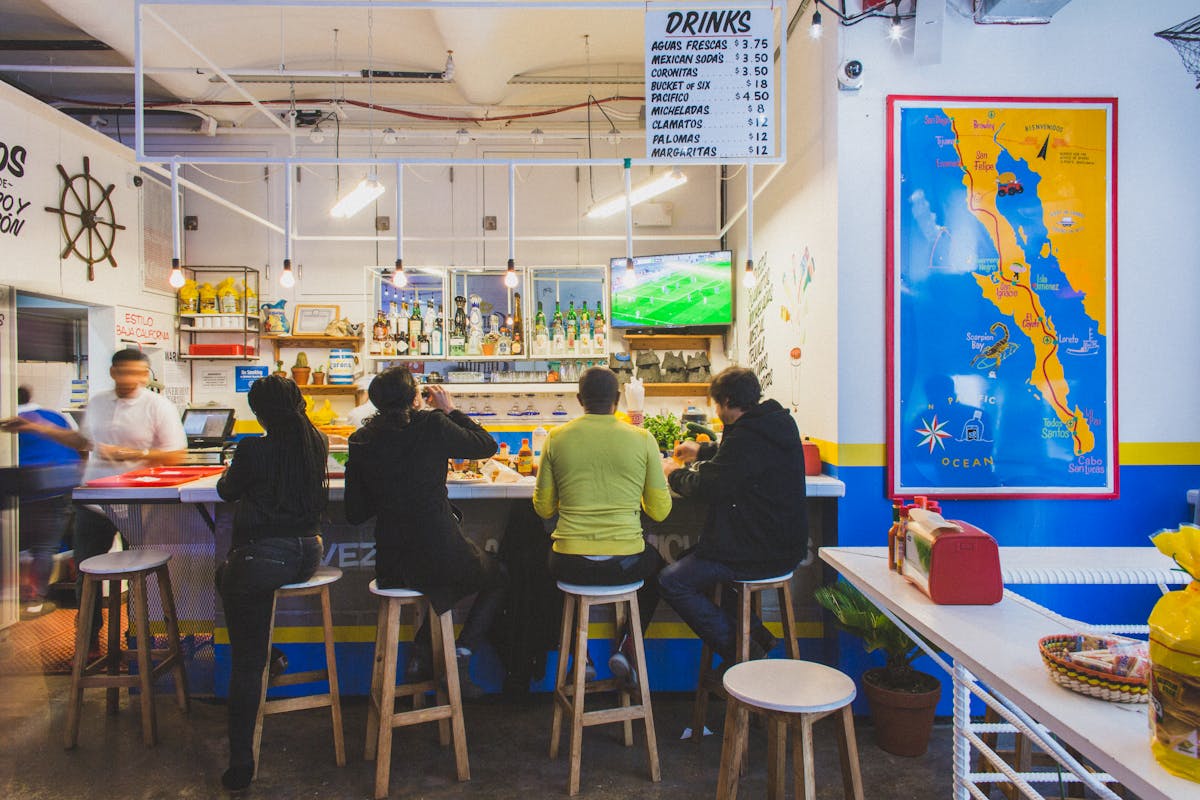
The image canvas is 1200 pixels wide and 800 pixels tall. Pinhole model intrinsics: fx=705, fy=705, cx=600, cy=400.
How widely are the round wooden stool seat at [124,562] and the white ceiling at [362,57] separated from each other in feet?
10.4

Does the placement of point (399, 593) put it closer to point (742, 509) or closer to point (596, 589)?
point (596, 589)

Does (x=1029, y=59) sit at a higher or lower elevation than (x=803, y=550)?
higher

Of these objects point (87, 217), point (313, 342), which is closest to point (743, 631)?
point (313, 342)

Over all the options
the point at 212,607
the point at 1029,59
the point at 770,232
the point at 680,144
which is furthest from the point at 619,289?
the point at 212,607

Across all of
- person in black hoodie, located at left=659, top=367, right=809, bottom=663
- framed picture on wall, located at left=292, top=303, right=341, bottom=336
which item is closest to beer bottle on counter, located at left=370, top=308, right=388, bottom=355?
framed picture on wall, located at left=292, top=303, right=341, bottom=336

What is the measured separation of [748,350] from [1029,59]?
9.27ft

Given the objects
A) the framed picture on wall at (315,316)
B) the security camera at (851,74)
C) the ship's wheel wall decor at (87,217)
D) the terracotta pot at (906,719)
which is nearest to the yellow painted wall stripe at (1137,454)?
the terracotta pot at (906,719)

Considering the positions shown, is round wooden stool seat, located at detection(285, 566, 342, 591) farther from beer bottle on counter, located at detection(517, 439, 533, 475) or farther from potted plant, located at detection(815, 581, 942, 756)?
potted plant, located at detection(815, 581, 942, 756)

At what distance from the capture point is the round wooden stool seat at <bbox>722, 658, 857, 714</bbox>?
1.97 metres

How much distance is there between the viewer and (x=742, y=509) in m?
3.03

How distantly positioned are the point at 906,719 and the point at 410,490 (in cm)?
→ 240


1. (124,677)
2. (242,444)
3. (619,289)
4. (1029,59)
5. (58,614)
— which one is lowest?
(58,614)

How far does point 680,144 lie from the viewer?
355 centimetres

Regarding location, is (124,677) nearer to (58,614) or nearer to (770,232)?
(58,614)
